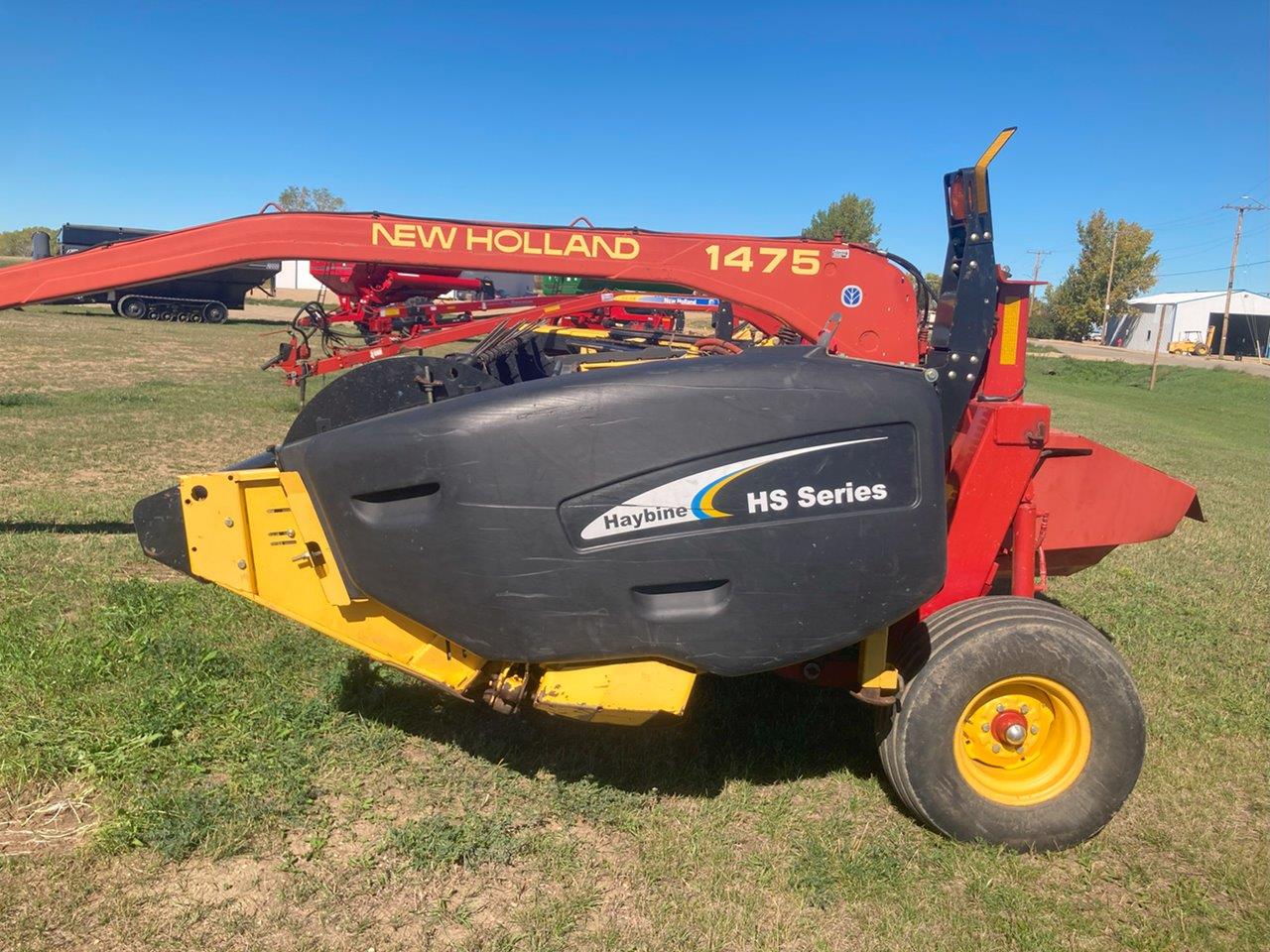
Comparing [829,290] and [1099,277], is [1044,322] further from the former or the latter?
[829,290]

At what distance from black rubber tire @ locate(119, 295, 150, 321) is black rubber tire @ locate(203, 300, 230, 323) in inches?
72.5

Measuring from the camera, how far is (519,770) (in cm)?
370

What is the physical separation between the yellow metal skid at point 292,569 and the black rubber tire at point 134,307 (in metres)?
32.9

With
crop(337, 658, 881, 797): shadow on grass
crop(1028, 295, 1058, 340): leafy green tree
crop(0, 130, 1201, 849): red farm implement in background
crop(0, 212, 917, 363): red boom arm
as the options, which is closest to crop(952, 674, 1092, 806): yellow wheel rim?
crop(0, 130, 1201, 849): red farm implement in background

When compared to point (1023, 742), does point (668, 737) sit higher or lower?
lower

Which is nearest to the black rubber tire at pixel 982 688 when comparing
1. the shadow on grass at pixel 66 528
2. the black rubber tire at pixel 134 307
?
the shadow on grass at pixel 66 528

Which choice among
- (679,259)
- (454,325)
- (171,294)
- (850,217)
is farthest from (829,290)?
(850,217)

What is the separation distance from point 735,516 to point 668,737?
5.03ft

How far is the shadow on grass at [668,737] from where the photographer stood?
3756 millimetres

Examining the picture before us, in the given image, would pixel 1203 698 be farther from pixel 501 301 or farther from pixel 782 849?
pixel 501 301

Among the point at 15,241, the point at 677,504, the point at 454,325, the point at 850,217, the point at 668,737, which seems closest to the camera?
the point at 677,504

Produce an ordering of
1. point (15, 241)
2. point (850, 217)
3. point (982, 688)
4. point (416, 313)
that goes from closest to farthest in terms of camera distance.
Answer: point (982, 688) < point (416, 313) < point (850, 217) < point (15, 241)

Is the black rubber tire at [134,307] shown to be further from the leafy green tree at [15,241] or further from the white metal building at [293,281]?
the leafy green tree at [15,241]

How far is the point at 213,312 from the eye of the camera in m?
33.5
